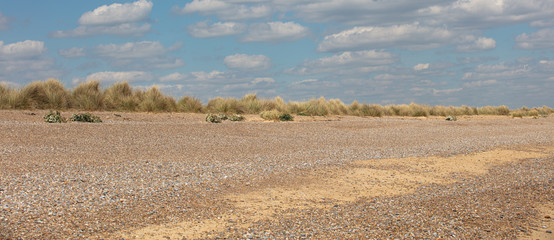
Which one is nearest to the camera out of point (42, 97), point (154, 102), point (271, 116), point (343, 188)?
point (343, 188)

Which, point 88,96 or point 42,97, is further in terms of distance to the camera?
point 88,96

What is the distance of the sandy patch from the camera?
4918mm

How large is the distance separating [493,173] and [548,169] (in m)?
1.28

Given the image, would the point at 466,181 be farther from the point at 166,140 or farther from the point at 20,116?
the point at 20,116

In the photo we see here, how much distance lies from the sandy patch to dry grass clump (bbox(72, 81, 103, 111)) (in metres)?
12.7

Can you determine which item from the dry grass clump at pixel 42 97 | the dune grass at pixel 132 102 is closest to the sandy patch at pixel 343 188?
the dune grass at pixel 132 102

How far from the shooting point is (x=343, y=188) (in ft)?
22.7

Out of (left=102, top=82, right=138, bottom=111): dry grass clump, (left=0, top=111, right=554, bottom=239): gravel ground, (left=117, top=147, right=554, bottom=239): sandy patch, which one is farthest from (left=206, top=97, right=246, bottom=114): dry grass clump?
(left=117, top=147, right=554, bottom=239): sandy patch

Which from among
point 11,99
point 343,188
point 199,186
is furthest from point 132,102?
point 343,188

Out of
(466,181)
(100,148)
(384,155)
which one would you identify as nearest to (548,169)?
(466,181)

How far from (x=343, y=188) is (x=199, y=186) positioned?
2047 mm

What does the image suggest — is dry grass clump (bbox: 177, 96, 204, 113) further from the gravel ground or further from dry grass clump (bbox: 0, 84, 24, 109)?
the gravel ground

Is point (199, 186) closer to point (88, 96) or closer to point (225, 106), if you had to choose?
point (88, 96)

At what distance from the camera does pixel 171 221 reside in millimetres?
5051
